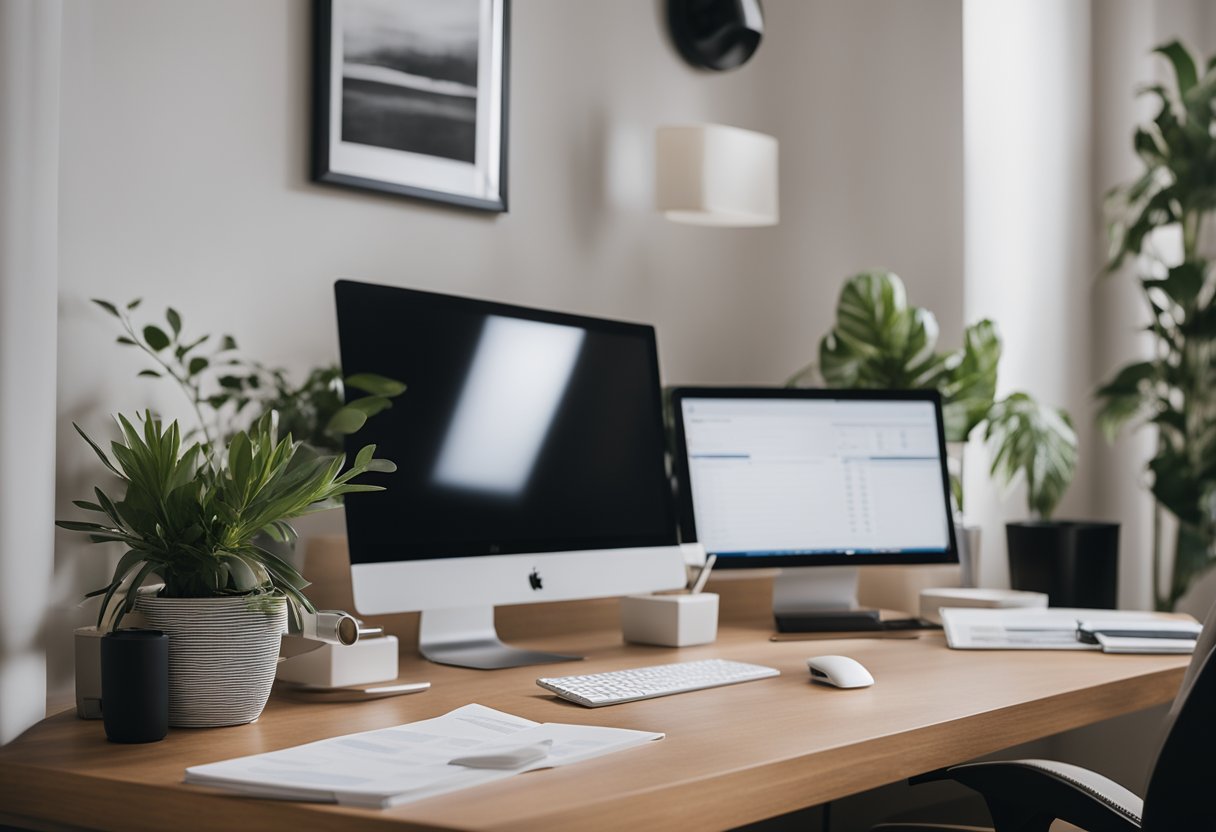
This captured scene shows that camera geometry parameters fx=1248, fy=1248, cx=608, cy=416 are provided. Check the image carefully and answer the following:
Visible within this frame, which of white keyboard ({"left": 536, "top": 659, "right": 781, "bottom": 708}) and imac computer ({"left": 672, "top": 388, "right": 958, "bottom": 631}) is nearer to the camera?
white keyboard ({"left": 536, "top": 659, "right": 781, "bottom": 708})

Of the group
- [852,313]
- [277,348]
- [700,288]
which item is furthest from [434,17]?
[852,313]

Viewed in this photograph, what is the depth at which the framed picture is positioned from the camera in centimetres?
204

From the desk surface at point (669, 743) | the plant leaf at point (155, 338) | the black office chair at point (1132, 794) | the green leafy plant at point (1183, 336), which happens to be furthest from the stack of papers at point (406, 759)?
the green leafy plant at point (1183, 336)

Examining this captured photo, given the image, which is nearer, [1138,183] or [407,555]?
[407,555]

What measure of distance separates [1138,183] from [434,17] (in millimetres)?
2131

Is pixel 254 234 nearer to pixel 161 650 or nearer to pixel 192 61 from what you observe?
pixel 192 61

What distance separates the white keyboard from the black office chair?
0.27 metres

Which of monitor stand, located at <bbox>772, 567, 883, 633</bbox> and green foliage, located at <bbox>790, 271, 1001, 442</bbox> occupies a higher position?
green foliage, located at <bbox>790, 271, 1001, 442</bbox>

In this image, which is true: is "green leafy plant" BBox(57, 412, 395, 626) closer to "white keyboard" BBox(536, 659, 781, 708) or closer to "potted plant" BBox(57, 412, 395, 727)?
"potted plant" BBox(57, 412, 395, 727)

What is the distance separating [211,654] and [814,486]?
3.94ft

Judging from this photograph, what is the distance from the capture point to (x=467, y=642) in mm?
1848

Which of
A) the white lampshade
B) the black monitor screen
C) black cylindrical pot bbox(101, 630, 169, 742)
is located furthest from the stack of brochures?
black cylindrical pot bbox(101, 630, 169, 742)

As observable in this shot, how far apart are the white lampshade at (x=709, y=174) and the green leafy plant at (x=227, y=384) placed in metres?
0.91

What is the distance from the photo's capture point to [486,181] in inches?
90.5
